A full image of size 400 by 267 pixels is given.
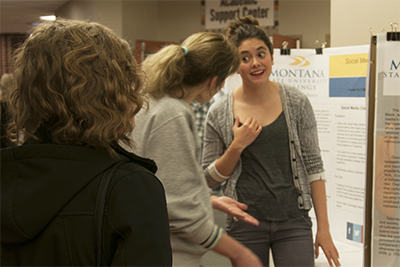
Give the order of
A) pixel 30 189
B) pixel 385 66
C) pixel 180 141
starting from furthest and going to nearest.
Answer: pixel 385 66
pixel 180 141
pixel 30 189

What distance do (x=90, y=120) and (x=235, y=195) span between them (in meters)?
1.18

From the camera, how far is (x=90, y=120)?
0.70 metres

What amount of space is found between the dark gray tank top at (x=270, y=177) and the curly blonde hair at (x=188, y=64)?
0.46 m

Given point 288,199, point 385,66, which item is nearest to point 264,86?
point 288,199

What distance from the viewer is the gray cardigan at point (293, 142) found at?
1729 mm

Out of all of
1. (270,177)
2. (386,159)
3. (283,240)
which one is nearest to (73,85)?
(270,177)

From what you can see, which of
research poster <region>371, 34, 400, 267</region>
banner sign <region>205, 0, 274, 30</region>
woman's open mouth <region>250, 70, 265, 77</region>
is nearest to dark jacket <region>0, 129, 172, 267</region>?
woman's open mouth <region>250, 70, 265, 77</region>

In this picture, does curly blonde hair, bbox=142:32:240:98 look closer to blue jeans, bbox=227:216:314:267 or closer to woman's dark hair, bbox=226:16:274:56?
woman's dark hair, bbox=226:16:274:56

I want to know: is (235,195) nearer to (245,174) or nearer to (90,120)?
(245,174)

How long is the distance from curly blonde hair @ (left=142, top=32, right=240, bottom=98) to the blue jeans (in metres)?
0.72

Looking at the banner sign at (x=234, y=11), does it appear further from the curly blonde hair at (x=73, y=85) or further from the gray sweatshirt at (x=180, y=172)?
the curly blonde hair at (x=73, y=85)

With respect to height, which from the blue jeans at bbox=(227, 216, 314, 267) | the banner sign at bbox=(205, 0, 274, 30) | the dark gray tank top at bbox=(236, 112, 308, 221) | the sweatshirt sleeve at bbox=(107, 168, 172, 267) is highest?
the banner sign at bbox=(205, 0, 274, 30)

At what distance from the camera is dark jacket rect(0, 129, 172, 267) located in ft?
2.16

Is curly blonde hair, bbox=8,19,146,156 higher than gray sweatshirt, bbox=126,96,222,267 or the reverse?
higher
